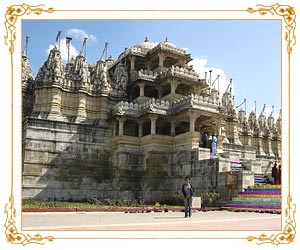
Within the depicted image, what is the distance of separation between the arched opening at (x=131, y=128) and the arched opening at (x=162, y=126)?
2195 millimetres

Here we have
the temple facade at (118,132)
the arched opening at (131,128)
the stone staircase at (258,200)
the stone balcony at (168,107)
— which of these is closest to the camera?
the stone staircase at (258,200)

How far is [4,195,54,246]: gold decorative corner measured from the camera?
9.67m

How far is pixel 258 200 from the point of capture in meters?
22.0

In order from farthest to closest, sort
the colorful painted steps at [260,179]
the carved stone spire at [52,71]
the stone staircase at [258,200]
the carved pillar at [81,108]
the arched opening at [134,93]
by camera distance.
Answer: the arched opening at [134,93]
the carved pillar at [81,108]
the carved stone spire at [52,71]
the colorful painted steps at [260,179]
the stone staircase at [258,200]

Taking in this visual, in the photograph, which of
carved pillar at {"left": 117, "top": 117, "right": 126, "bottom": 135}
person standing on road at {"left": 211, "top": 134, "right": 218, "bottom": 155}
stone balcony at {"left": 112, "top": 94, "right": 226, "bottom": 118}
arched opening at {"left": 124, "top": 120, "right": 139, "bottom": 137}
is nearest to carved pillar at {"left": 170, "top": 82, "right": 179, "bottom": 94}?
stone balcony at {"left": 112, "top": 94, "right": 226, "bottom": 118}

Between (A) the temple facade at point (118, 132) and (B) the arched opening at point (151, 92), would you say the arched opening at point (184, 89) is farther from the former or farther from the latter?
(B) the arched opening at point (151, 92)

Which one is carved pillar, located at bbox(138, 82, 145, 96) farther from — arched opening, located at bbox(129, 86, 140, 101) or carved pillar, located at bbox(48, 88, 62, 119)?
carved pillar, located at bbox(48, 88, 62, 119)

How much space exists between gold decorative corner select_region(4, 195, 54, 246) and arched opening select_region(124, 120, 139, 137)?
25.7m

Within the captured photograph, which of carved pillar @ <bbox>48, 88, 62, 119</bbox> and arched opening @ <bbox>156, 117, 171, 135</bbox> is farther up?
carved pillar @ <bbox>48, 88, 62, 119</bbox>

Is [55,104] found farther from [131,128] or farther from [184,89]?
[184,89]
